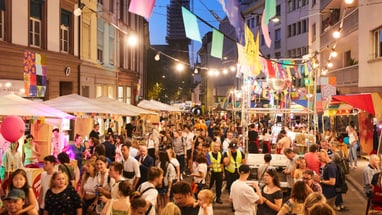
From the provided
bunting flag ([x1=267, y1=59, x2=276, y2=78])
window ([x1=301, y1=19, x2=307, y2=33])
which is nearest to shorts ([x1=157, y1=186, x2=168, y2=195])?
bunting flag ([x1=267, y1=59, x2=276, y2=78])

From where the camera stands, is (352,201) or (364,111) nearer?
(352,201)

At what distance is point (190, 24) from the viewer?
9164mm

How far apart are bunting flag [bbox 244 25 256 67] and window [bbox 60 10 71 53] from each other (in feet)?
34.2

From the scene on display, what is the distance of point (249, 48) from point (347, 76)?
15082 mm

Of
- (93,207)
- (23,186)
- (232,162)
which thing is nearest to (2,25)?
(232,162)

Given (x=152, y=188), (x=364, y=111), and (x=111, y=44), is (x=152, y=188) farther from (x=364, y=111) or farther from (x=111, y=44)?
(x=111, y=44)

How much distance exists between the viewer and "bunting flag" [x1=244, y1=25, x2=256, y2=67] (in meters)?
13.8

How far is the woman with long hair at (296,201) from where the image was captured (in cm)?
639

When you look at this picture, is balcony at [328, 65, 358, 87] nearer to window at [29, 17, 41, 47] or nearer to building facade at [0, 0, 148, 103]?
building facade at [0, 0, 148, 103]

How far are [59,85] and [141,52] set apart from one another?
20.6 m

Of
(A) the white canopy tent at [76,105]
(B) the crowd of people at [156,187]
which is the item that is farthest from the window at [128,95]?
(B) the crowd of people at [156,187]

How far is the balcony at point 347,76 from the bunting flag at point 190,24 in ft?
58.6

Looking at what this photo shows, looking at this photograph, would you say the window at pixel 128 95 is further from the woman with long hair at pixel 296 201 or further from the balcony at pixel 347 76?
the woman with long hair at pixel 296 201

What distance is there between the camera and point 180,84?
90.1m
